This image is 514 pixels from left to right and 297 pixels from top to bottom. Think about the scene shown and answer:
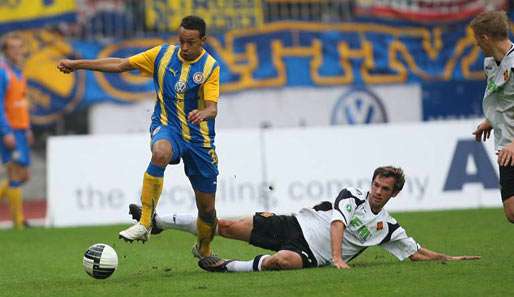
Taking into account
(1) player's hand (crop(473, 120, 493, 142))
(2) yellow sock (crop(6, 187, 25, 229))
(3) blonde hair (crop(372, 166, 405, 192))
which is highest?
(1) player's hand (crop(473, 120, 493, 142))

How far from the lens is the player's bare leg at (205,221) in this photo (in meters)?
10.7

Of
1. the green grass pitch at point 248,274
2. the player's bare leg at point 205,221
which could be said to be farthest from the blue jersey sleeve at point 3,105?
the player's bare leg at point 205,221

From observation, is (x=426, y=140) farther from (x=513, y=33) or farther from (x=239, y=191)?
(x=513, y=33)

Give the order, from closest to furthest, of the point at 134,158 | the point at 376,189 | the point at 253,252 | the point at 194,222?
the point at 376,189 < the point at 194,222 < the point at 253,252 < the point at 134,158

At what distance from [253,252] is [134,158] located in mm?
5422

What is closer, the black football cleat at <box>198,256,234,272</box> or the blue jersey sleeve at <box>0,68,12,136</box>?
the black football cleat at <box>198,256,234,272</box>

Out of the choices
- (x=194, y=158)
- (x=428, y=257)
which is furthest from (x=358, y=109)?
(x=194, y=158)

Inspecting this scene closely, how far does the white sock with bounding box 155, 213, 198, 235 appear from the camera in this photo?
427 inches

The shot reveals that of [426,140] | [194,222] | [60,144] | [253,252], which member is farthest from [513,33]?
[194,222]

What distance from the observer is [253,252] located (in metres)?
12.5

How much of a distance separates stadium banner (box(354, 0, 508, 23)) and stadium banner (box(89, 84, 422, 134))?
4.41 feet

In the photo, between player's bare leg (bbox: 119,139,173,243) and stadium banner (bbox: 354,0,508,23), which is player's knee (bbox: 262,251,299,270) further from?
stadium banner (bbox: 354,0,508,23)

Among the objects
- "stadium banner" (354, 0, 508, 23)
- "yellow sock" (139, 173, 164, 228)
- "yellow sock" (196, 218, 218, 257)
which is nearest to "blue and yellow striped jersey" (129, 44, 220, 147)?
"yellow sock" (139, 173, 164, 228)

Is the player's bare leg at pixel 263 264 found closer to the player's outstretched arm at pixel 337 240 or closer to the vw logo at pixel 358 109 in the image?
the player's outstretched arm at pixel 337 240
